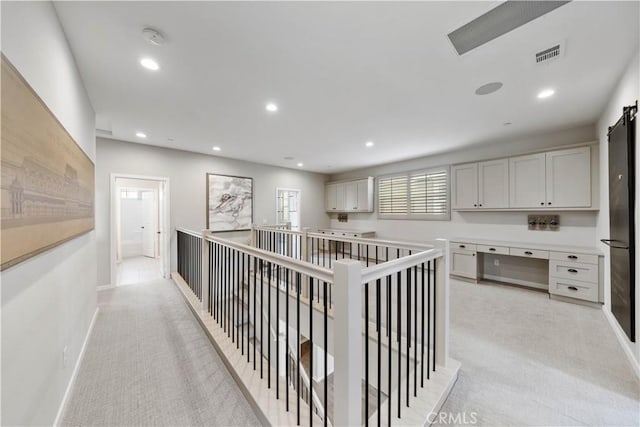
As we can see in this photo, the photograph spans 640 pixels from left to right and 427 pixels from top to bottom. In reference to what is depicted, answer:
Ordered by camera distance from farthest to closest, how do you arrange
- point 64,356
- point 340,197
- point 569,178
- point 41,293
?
point 340,197 < point 569,178 < point 64,356 < point 41,293

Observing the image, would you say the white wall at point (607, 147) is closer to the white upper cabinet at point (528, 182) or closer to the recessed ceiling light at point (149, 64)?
the white upper cabinet at point (528, 182)

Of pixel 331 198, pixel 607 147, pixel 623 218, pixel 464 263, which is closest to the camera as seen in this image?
pixel 623 218

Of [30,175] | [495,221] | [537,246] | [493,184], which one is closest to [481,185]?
[493,184]

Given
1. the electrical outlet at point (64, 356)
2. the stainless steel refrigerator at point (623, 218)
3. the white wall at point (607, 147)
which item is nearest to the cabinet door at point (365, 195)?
the white wall at point (607, 147)

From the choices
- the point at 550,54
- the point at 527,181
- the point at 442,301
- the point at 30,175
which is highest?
the point at 550,54

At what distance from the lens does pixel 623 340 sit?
2.24 metres

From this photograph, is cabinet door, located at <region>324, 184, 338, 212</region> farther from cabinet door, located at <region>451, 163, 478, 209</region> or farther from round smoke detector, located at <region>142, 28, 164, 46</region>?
round smoke detector, located at <region>142, 28, 164, 46</region>

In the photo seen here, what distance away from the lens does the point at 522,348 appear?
225 cm

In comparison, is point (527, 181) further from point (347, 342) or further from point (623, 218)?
point (347, 342)

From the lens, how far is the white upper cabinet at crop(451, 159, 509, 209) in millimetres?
4160

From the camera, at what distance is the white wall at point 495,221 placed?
367cm

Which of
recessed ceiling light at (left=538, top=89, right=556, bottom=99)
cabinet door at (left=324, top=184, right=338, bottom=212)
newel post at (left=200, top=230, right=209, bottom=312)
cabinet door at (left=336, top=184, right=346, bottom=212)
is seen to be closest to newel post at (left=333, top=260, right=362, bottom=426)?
newel post at (left=200, top=230, right=209, bottom=312)

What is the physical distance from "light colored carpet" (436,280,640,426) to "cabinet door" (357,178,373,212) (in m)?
3.59

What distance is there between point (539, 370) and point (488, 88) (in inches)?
103
